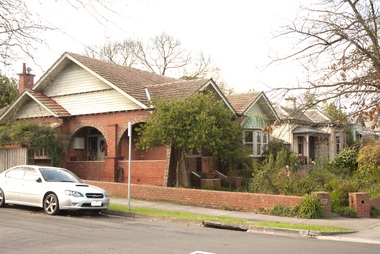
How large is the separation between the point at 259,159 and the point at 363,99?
1590 cm

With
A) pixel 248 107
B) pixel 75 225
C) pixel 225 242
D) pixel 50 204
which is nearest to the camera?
pixel 225 242

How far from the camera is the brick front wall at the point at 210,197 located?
15.0 m

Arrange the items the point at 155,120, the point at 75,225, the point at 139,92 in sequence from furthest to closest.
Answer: the point at 139,92 → the point at 155,120 → the point at 75,225

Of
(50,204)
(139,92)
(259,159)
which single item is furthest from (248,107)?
(50,204)

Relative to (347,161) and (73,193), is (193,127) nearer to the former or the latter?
(73,193)

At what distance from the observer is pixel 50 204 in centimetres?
1380

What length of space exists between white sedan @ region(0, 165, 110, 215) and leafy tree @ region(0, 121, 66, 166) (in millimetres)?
7116

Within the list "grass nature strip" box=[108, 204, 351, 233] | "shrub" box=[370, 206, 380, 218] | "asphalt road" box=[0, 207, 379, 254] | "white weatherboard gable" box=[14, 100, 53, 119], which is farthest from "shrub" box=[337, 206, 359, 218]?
"white weatherboard gable" box=[14, 100, 53, 119]

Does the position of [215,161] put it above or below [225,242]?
above

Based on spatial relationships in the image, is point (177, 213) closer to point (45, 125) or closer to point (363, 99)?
point (363, 99)

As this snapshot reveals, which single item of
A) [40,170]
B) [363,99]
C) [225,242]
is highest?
[363,99]

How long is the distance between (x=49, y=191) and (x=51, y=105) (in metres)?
12.3

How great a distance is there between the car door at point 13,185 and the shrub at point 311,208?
8.94 metres

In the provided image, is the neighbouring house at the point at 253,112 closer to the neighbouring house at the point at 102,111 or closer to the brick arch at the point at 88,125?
the neighbouring house at the point at 102,111
